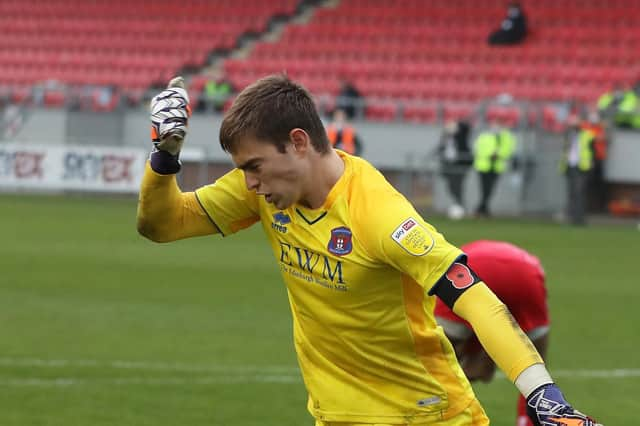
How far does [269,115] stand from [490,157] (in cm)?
1997

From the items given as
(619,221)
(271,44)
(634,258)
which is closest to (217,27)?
(271,44)

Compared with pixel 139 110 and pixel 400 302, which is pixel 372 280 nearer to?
pixel 400 302

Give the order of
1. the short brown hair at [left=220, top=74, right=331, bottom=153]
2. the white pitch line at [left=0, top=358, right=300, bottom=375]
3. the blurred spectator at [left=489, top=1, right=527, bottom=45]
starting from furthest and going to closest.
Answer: the blurred spectator at [left=489, top=1, right=527, bottom=45] → the white pitch line at [left=0, top=358, right=300, bottom=375] → the short brown hair at [left=220, top=74, right=331, bottom=153]

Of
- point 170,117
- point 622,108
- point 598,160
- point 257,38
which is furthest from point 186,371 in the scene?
point 257,38

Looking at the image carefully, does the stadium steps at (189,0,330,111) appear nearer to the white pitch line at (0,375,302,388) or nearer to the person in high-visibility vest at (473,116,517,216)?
the person in high-visibility vest at (473,116,517,216)

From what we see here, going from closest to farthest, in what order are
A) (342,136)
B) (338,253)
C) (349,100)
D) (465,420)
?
(338,253) < (465,420) < (342,136) < (349,100)

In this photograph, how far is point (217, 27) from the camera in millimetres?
31578

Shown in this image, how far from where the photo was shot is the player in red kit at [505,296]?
18.7ft

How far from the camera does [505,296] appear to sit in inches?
226

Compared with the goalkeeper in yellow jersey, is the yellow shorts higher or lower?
lower

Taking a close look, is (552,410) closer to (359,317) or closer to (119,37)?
(359,317)

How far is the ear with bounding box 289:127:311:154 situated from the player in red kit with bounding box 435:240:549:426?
1.92 metres

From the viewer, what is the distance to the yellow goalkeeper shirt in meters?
3.99

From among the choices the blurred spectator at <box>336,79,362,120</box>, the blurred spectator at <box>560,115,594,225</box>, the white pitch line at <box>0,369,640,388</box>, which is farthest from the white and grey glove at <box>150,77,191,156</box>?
the blurred spectator at <box>336,79,362,120</box>
